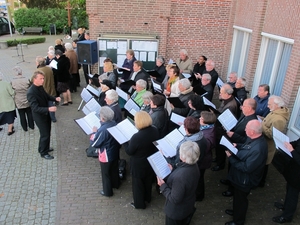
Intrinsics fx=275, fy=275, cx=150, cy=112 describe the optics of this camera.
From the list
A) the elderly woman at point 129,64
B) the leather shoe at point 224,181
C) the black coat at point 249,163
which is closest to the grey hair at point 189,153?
the black coat at point 249,163

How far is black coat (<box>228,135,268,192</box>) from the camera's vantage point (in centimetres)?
389

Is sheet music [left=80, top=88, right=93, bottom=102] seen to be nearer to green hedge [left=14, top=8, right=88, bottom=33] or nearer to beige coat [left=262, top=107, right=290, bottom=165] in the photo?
beige coat [left=262, top=107, right=290, bottom=165]

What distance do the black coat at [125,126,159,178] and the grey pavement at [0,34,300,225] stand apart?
886 millimetres

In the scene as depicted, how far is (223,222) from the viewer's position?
467 centimetres

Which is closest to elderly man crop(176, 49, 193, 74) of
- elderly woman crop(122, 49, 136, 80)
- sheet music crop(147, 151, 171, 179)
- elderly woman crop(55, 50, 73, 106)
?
elderly woman crop(122, 49, 136, 80)

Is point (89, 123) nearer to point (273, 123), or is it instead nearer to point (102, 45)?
point (273, 123)

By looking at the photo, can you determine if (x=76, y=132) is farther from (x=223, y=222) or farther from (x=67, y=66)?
(x=223, y=222)

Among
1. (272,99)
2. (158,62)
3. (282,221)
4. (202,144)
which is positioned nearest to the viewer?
(202,144)

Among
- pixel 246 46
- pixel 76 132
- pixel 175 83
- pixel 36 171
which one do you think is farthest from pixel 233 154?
pixel 246 46

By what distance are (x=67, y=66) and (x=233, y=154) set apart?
674 centimetres

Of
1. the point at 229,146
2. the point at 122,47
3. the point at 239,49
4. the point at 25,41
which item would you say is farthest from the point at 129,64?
the point at 25,41

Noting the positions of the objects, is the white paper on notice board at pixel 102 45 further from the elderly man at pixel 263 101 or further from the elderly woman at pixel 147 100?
the elderly man at pixel 263 101

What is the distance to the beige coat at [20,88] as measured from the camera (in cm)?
711

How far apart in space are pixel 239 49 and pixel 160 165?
747 centimetres
